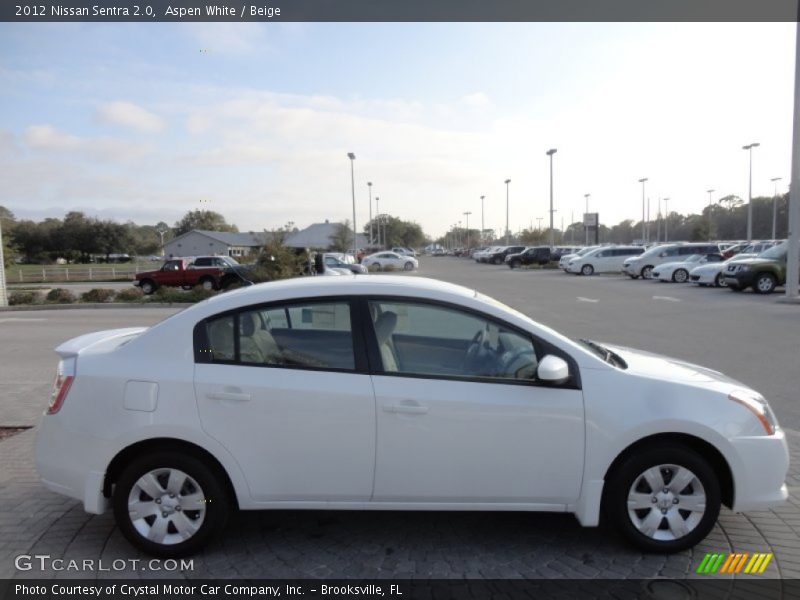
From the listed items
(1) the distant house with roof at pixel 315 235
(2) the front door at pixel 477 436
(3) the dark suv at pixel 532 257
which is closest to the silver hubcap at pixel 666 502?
(2) the front door at pixel 477 436

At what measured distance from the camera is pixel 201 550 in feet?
11.1

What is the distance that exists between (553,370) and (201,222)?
479 ft

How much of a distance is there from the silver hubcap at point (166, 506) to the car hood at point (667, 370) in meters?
2.68

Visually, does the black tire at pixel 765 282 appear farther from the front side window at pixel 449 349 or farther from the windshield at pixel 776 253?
the front side window at pixel 449 349

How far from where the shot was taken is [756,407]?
3.40 meters

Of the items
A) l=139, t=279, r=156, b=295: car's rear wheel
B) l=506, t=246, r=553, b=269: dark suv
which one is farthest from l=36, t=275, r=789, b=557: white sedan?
l=506, t=246, r=553, b=269: dark suv

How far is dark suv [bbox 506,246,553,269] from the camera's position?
1817 inches

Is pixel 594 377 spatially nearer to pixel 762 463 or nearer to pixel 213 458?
pixel 762 463

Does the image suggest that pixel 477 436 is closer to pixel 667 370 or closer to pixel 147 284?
pixel 667 370

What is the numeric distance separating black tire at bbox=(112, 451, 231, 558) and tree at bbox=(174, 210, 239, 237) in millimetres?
142295

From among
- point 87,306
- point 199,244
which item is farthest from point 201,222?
point 87,306

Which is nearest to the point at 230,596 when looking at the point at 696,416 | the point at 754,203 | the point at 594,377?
the point at 594,377

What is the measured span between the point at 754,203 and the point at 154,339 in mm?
120224

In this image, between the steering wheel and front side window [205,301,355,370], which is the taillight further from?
the steering wheel
